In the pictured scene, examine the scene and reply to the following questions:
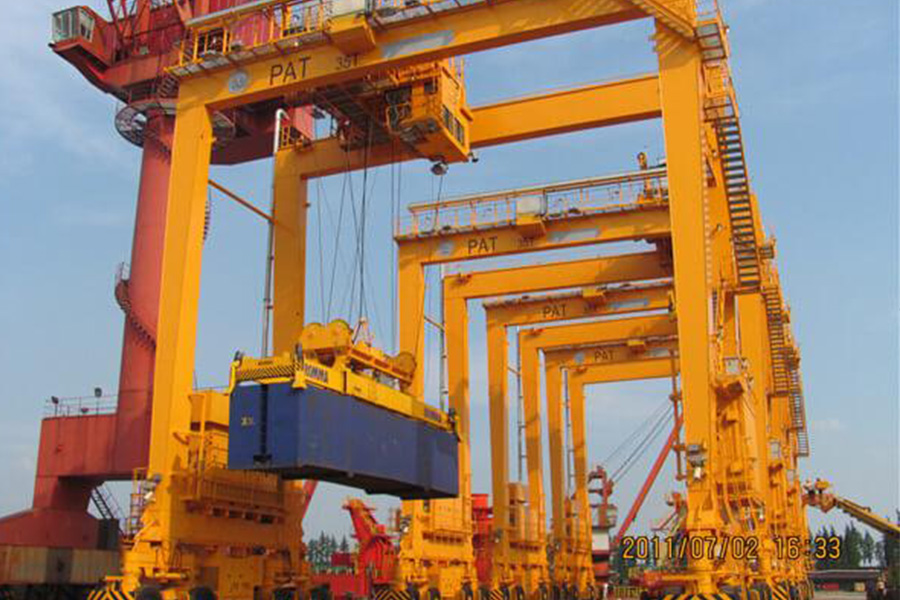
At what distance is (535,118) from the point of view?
773 inches

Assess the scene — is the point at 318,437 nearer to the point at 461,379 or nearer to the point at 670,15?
the point at 670,15

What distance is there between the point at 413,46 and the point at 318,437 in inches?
292

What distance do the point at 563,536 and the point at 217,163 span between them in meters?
18.9

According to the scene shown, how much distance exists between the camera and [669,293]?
29.3 meters

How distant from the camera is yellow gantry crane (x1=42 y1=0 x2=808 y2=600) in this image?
14617mm

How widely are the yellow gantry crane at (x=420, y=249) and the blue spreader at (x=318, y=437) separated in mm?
95

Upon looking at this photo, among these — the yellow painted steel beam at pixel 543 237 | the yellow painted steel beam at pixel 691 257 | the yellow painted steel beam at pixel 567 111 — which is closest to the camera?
the yellow painted steel beam at pixel 691 257

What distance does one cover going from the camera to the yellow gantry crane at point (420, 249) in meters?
14.6

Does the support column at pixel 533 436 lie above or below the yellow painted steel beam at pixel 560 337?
below

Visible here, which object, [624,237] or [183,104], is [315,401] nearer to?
[183,104]

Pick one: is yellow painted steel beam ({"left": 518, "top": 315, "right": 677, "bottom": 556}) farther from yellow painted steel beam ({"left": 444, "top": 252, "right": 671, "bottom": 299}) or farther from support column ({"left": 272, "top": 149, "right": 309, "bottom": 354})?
support column ({"left": 272, "top": 149, "right": 309, "bottom": 354})

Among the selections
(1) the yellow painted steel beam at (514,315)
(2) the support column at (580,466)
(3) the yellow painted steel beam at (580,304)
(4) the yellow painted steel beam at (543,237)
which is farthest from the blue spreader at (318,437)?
(2) the support column at (580,466)

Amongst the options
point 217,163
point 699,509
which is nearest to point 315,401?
point 699,509

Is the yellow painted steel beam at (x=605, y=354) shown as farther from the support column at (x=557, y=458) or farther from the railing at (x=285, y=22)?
the railing at (x=285, y=22)
